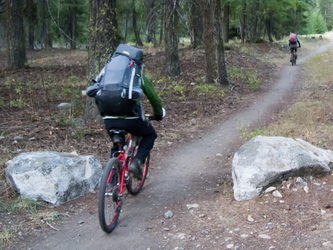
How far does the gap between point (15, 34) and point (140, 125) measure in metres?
13.7

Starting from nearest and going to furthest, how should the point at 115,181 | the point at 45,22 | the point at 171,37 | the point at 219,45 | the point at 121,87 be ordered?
the point at 121,87 < the point at 115,181 < the point at 219,45 < the point at 171,37 < the point at 45,22

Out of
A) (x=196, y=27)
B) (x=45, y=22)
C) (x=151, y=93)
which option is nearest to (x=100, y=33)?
(x=151, y=93)

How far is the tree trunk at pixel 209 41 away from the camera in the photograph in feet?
42.3

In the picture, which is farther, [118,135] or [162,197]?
[162,197]

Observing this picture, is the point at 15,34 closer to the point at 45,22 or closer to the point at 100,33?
the point at 100,33

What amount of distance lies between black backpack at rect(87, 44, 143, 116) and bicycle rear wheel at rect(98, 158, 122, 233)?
1.98 feet

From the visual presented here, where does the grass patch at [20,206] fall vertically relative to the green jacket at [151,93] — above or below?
below

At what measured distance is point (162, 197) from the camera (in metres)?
5.13

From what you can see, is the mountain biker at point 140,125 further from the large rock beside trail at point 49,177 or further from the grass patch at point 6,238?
the grass patch at point 6,238

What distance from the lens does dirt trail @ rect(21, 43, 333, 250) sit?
394cm

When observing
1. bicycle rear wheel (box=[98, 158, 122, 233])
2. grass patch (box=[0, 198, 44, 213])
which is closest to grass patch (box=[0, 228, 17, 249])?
grass patch (box=[0, 198, 44, 213])

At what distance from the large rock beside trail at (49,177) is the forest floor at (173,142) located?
0.43ft

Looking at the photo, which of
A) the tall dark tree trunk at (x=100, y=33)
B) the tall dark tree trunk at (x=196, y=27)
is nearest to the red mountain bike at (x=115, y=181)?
the tall dark tree trunk at (x=100, y=33)

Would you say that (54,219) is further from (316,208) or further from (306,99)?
(306,99)
